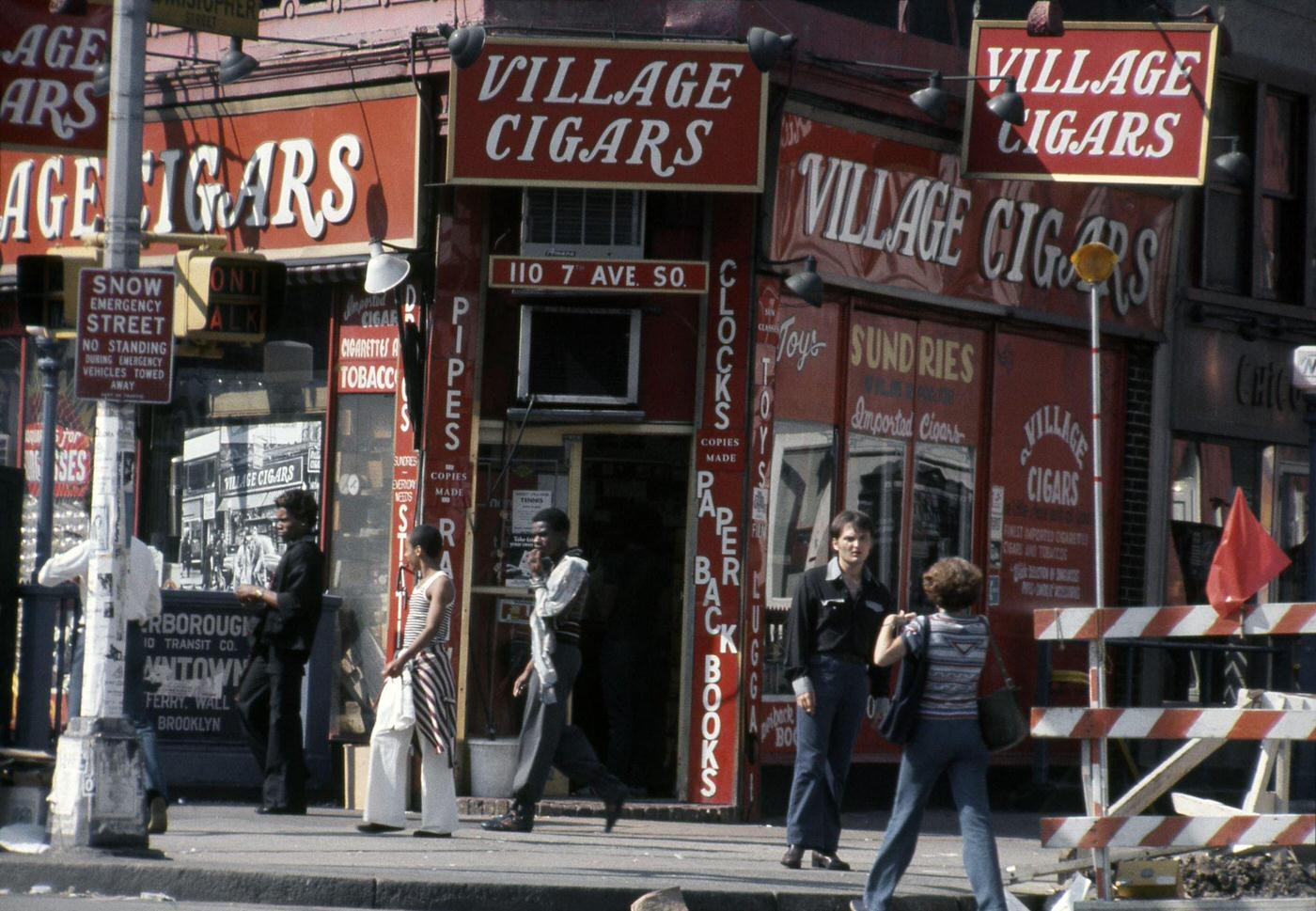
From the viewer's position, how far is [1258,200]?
755 inches

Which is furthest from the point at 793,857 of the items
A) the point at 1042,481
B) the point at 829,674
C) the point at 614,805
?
the point at 1042,481

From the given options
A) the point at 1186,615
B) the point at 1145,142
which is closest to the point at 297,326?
the point at 1145,142

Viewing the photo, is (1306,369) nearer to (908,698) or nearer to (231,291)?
(908,698)

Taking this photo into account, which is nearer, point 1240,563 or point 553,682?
point 1240,563

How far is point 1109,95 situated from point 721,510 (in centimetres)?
407

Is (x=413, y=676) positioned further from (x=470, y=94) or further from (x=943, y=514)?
(x=943, y=514)

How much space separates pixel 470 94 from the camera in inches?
559

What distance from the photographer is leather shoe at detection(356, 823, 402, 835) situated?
40.8 feet

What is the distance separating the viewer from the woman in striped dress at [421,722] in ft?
40.5

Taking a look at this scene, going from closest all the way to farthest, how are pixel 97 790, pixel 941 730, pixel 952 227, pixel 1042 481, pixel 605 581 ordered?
1. pixel 941 730
2. pixel 97 790
3. pixel 605 581
4. pixel 952 227
5. pixel 1042 481

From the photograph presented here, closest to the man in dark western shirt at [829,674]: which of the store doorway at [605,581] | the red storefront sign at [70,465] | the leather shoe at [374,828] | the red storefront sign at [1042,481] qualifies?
the leather shoe at [374,828]

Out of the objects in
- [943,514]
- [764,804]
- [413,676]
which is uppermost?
[943,514]

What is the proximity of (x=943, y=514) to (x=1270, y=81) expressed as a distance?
5651 millimetres

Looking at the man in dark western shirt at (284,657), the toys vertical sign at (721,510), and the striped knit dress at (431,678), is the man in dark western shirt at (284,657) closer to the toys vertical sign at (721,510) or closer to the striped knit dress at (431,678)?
the striped knit dress at (431,678)
